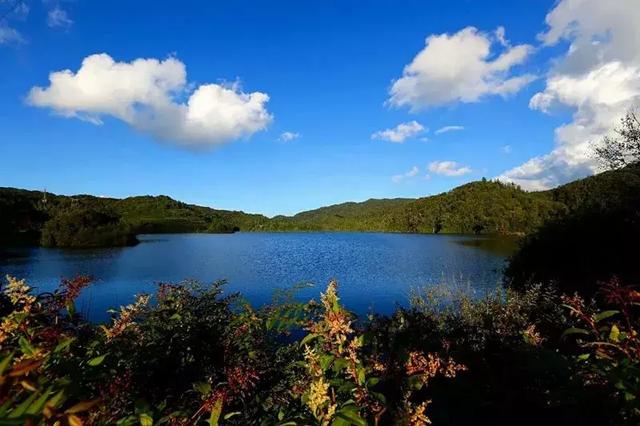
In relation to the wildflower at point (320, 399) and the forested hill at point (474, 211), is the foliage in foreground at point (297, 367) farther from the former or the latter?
the forested hill at point (474, 211)

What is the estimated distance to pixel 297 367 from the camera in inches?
170

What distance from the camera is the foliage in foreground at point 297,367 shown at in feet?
5.57

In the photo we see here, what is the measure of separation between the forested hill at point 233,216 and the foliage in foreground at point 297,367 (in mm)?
49439

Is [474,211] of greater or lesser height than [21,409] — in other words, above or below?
above

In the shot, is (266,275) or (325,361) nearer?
(325,361)

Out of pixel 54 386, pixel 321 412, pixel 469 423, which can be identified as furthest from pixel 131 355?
pixel 469 423

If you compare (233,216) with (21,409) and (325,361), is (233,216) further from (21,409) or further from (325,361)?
(21,409)

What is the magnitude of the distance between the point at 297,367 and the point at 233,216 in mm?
178779

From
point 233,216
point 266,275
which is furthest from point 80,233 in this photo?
point 233,216

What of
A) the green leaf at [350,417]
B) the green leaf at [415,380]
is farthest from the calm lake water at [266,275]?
the green leaf at [350,417]

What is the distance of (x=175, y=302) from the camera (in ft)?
15.9

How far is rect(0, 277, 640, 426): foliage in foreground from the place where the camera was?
170cm

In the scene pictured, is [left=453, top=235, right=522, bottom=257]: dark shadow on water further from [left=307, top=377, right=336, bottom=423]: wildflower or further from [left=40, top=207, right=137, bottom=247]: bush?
[left=40, top=207, right=137, bottom=247]: bush

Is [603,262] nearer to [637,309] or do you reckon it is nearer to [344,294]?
[637,309]
